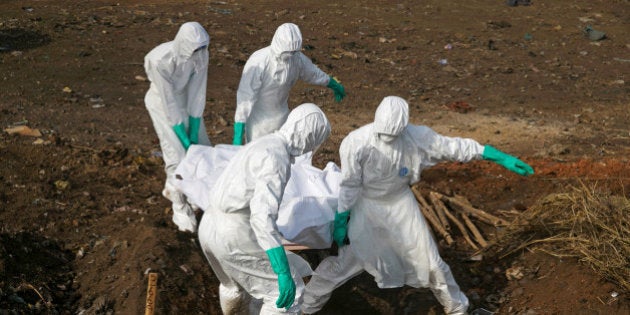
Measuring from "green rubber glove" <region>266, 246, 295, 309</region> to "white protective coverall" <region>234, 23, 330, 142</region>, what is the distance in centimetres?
249

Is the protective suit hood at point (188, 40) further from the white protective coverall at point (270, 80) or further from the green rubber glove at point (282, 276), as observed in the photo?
the green rubber glove at point (282, 276)

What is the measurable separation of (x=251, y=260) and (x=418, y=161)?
1403 millimetres

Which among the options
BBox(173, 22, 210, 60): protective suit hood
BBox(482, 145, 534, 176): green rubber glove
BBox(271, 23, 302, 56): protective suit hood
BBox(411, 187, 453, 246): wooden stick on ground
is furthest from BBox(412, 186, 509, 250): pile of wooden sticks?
BBox(173, 22, 210, 60): protective suit hood

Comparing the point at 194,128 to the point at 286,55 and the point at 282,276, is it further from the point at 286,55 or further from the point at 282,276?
the point at 282,276

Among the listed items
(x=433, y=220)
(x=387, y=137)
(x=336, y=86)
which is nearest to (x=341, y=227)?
(x=387, y=137)

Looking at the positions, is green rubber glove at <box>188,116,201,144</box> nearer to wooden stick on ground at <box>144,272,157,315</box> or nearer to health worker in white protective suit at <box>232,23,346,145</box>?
health worker in white protective suit at <box>232,23,346,145</box>

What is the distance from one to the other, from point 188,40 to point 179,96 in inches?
23.7

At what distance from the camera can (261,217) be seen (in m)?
4.26

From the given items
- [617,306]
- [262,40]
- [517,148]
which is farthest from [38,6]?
[617,306]

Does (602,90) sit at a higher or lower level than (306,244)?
lower

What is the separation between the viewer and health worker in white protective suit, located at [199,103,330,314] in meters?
4.32

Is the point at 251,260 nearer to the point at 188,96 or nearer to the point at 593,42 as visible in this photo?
the point at 188,96

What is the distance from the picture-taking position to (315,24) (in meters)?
14.3

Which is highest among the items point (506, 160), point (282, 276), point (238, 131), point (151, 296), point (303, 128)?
point (303, 128)
